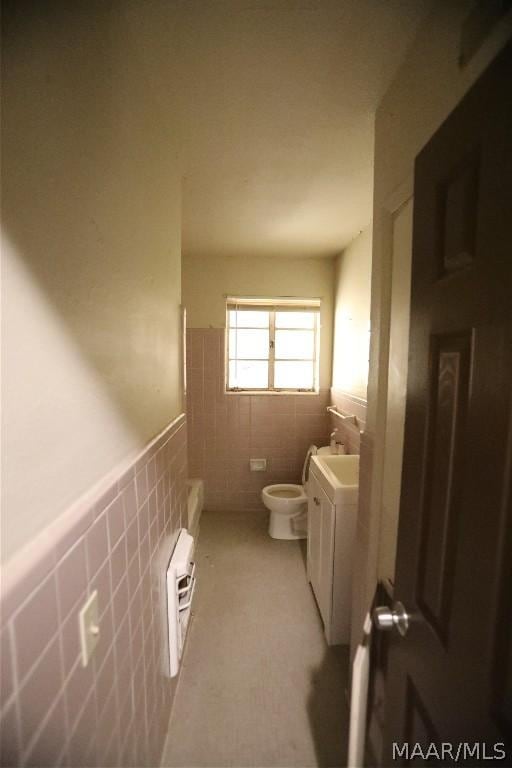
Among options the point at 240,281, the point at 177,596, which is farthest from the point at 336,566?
the point at 240,281

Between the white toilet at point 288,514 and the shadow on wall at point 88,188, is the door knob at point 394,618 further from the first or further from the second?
the white toilet at point 288,514

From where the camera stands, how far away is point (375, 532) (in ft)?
3.64

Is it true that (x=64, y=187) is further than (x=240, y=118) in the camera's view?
No

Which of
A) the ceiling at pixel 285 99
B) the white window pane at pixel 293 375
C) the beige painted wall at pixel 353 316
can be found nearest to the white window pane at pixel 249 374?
the white window pane at pixel 293 375

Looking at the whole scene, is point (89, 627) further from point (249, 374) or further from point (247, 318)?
point (247, 318)

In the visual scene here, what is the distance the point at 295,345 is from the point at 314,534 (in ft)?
5.64

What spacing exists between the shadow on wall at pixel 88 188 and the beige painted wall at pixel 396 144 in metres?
0.85

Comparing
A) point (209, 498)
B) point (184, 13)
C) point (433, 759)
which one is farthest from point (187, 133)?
point (209, 498)

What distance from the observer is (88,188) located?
0.64 meters

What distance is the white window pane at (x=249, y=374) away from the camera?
2963 mm

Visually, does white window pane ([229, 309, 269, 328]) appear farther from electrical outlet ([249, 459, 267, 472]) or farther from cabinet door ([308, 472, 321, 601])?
cabinet door ([308, 472, 321, 601])

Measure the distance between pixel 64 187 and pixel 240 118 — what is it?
1.00 m

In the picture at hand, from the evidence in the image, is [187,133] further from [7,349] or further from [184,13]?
[7,349]

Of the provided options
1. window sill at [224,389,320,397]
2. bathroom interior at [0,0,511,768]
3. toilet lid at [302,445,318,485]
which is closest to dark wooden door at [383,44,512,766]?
bathroom interior at [0,0,511,768]
